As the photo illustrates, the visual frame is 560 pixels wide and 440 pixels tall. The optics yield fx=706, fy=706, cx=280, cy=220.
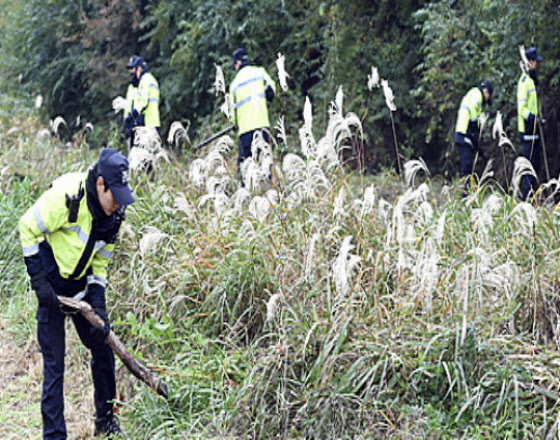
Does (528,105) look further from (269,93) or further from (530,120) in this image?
(269,93)

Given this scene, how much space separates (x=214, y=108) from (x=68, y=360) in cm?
937

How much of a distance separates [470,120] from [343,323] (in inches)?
258

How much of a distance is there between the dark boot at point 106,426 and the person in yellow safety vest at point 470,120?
6.71 metres

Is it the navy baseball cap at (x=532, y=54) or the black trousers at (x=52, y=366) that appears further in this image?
the navy baseball cap at (x=532, y=54)

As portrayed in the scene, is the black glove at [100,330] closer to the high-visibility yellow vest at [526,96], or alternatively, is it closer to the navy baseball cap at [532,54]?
the high-visibility yellow vest at [526,96]

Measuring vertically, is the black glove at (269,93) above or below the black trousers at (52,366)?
above

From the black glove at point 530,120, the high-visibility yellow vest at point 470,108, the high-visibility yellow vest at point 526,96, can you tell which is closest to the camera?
the high-visibility yellow vest at point 526,96

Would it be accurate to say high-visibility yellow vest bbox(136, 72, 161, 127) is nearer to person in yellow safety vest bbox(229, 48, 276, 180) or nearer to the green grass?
person in yellow safety vest bbox(229, 48, 276, 180)

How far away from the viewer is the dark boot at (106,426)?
202 inches

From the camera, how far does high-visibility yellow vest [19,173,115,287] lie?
4645 millimetres

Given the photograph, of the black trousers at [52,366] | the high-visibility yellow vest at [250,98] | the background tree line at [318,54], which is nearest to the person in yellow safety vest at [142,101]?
the background tree line at [318,54]

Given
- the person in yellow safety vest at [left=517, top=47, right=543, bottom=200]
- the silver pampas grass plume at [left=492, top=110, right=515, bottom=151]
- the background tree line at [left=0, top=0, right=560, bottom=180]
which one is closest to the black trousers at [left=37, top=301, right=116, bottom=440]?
the silver pampas grass plume at [left=492, top=110, right=515, bottom=151]

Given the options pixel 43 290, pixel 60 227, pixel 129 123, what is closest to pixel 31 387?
pixel 43 290

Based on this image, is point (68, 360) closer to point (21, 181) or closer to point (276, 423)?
point (276, 423)
